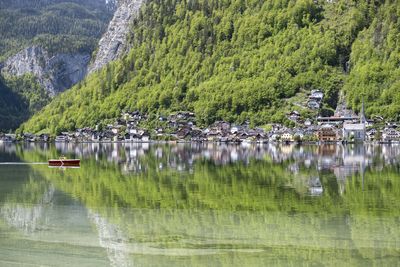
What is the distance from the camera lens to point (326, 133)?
15312 centimetres

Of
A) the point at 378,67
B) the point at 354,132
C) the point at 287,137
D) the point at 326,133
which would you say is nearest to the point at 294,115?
the point at 287,137

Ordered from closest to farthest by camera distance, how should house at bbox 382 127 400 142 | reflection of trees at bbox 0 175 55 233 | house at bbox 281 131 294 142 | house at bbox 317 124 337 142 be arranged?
reflection of trees at bbox 0 175 55 233
house at bbox 382 127 400 142
house at bbox 317 124 337 142
house at bbox 281 131 294 142

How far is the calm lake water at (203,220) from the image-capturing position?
25500 millimetres

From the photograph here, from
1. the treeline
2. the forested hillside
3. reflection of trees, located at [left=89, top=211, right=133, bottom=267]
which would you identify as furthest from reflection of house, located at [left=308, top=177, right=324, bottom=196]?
the forested hillside

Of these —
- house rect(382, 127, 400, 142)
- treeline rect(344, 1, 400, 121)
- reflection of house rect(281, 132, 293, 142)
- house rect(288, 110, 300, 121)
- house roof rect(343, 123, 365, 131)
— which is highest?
treeline rect(344, 1, 400, 121)

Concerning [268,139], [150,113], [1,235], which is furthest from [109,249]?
[150,113]

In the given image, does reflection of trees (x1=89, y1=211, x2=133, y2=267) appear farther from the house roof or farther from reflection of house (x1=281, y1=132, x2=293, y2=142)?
reflection of house (x1=281, y1=132, x2=293, y2=142)

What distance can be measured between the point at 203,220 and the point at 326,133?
12328cm

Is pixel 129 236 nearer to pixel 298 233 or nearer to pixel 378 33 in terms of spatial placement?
pixel 298 233

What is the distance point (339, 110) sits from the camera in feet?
525

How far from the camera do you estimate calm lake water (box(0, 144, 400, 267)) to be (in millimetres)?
25500

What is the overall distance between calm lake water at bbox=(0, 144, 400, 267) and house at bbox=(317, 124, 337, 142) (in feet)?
315

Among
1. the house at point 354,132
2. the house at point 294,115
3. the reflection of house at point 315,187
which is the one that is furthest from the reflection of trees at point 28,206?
the house at point 294,115

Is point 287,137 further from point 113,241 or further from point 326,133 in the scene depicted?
point 113,241
